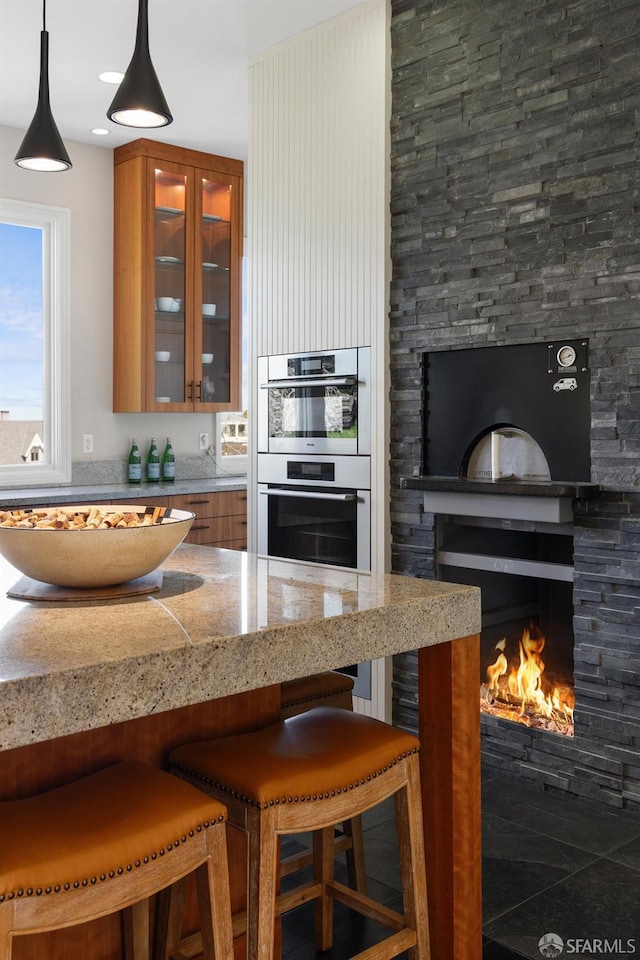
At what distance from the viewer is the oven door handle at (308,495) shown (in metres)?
3.72

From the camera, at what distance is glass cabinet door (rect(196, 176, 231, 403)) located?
5.36m

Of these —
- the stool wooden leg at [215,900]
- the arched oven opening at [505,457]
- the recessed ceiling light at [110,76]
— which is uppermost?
the recessed ceiling light at [110,76]

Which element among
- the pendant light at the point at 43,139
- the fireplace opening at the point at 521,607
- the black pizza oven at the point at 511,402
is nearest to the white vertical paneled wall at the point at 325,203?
the black pizza oven at the point at 511,402

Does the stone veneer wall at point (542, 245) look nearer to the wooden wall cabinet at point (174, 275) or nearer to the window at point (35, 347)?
the wooden wall cabinet at point (174, 275)

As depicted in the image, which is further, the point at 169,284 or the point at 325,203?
the point at 169,284

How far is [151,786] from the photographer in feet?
4.89

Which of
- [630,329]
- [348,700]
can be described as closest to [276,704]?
[348,700]

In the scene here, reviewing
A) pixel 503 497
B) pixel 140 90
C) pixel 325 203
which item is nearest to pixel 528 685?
pixel 503 497

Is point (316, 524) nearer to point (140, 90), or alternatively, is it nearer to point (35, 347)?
point (140, 90)

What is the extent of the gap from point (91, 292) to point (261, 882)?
4.34m

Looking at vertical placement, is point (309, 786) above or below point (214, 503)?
below

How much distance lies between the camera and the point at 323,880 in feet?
7.05

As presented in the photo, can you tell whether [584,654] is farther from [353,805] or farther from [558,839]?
[353,805]

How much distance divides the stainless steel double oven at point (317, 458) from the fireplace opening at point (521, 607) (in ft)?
1.41
